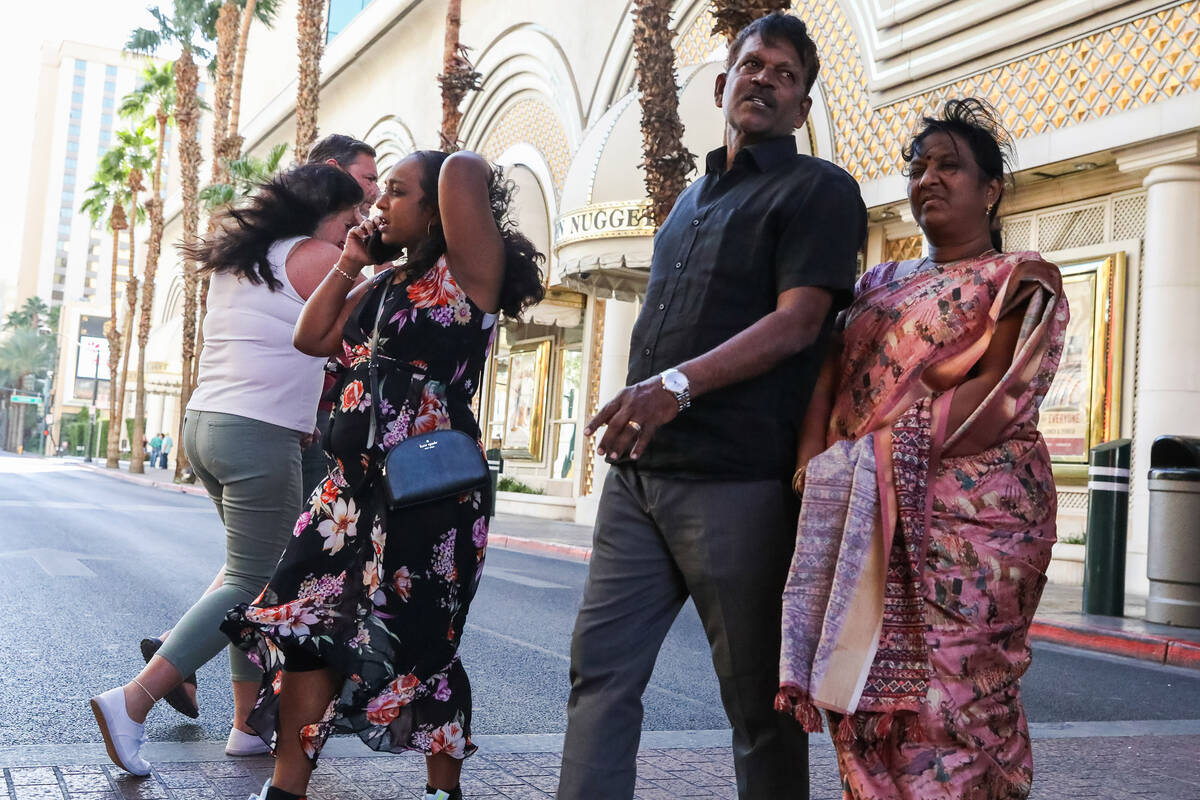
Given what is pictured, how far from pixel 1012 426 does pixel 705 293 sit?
2.35ft

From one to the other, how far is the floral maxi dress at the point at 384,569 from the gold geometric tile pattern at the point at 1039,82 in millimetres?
10772

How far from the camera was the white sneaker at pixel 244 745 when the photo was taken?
399 cm

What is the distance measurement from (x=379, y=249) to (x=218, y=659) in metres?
3.75

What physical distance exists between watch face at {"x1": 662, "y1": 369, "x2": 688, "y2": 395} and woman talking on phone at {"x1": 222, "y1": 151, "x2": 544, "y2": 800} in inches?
35.0

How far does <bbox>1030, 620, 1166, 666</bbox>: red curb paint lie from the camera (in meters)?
8.45

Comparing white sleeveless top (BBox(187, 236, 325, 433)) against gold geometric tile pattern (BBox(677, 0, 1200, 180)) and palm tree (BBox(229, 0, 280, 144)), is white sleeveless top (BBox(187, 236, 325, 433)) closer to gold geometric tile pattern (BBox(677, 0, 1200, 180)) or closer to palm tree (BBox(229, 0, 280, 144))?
gold geometric tile pattern (BBox(677, 0, 1200, 180))

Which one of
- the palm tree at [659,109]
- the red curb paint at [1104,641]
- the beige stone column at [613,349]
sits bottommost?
the red curb paint at [1104,641]

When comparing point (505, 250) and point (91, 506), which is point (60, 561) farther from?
point (91, 506)

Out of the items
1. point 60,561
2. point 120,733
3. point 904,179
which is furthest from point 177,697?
point 904,179

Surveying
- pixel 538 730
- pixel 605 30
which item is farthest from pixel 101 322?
pixel 538 730

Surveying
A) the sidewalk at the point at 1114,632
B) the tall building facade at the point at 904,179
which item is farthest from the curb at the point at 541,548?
the sidewalk at the point at 1114,632

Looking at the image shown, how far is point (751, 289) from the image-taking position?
8.47 feet

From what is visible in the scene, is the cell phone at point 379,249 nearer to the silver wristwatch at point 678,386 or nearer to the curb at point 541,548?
the silver wristwatch at point 678,386

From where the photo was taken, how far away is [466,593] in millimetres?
A: 3248
